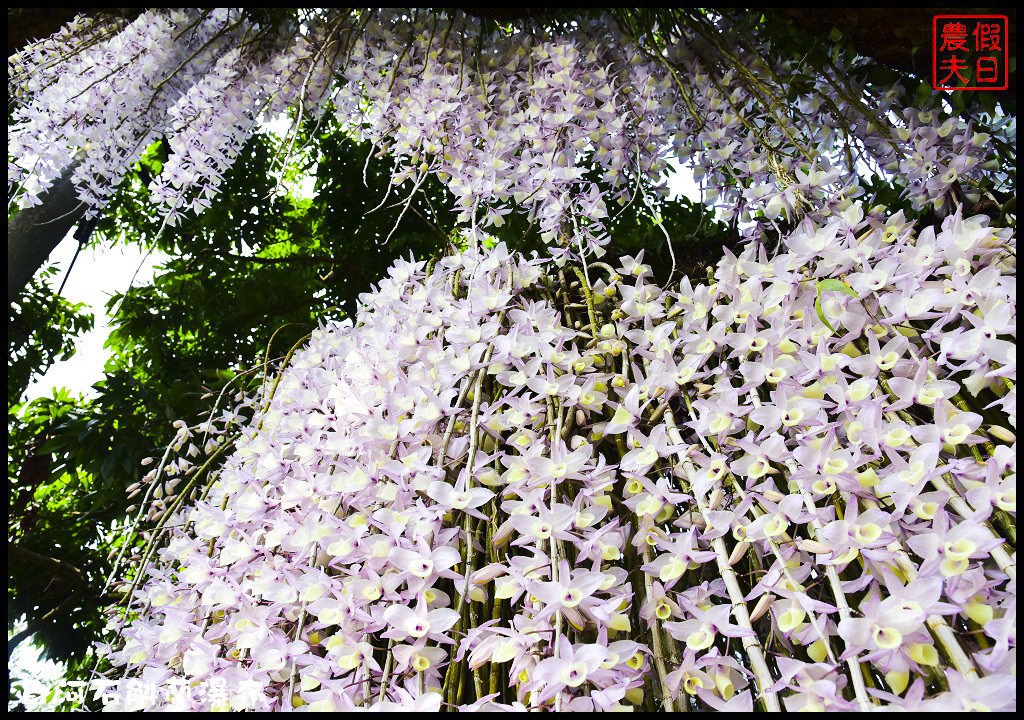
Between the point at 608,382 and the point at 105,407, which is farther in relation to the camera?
the point at 105,407

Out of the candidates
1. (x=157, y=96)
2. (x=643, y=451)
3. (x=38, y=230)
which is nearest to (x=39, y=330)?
(x=38, y=230)

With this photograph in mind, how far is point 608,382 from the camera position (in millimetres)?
771

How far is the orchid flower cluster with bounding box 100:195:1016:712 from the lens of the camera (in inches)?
19.3

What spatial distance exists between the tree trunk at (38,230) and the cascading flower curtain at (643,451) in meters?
0.95

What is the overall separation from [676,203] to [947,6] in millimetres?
1196

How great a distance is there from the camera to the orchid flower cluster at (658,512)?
1.61ft

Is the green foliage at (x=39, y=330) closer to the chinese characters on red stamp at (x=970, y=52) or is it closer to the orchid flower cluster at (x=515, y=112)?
the orchid flower cluster at (x=515, y=112)

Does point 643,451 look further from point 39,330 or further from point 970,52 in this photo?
point 39,330

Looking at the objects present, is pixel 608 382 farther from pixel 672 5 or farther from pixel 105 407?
pixel 105 407

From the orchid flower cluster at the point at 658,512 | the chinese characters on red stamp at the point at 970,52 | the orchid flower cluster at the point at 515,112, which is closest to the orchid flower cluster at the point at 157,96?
the orchid flower cluster at the point at 515,112

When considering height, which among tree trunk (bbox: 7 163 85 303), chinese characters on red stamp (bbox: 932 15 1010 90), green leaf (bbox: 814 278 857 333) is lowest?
green leaf (bbox: 814 278 857 333)

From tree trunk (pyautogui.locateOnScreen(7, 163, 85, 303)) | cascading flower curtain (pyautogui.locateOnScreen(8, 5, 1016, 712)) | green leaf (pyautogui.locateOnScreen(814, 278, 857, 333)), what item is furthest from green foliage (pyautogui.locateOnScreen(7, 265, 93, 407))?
green leaf (pyautogui.locateOnScreen(814, 278, 857, 333))

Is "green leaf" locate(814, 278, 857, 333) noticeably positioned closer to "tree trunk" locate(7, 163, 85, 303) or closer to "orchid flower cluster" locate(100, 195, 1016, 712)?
"orchid flower cluster" locate(100, 195, 1016, 712)

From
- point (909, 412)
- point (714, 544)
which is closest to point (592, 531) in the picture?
point (714, 544)
